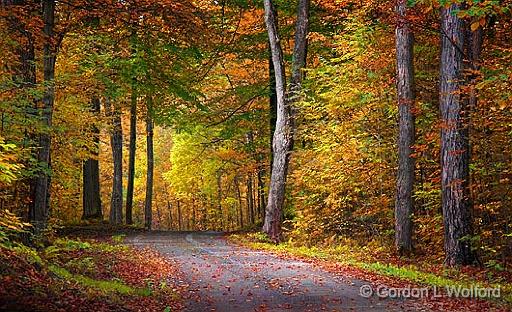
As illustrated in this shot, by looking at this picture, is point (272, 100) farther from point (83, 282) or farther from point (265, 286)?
point (83, 282)

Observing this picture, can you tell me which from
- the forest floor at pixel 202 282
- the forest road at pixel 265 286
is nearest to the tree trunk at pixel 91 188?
the forest floor at pixel 202 282

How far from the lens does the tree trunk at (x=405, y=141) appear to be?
14523 millimetres

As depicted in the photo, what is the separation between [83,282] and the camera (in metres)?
9.23

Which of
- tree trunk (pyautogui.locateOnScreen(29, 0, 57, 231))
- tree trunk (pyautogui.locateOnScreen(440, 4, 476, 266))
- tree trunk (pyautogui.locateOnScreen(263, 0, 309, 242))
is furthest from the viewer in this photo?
tree trunk (pyautogui.locateOnScreen(263, 0, 309, 242))

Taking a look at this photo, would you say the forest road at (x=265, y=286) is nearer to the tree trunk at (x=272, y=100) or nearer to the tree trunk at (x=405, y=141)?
the tree trunk at (x=405, y=141)

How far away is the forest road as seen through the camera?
27.1 feet

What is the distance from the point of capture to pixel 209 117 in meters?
24.1

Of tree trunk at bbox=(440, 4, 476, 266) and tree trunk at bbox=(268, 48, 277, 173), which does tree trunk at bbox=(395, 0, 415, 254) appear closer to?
tree trunk at bbox=(440, 4, 476, 266)

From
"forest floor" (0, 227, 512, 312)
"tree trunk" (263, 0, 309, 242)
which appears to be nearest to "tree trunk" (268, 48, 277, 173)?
"tree trunk" (263, 0, 309, 242)

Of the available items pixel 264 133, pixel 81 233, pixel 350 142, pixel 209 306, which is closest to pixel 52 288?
pixel 209 306

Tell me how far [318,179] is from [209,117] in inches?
303

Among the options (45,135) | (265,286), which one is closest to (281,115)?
(45,135)

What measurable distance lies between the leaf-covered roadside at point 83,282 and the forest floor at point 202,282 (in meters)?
0.02

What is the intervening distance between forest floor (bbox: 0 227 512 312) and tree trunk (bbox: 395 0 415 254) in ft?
6.49
